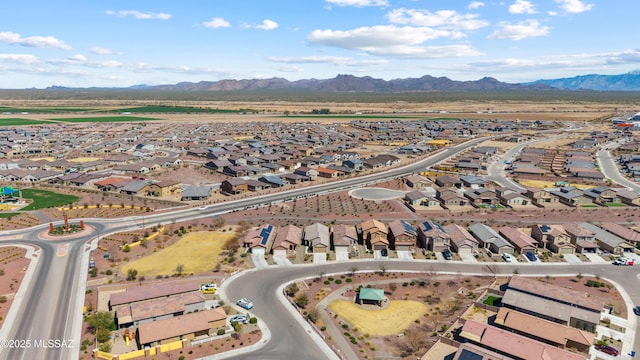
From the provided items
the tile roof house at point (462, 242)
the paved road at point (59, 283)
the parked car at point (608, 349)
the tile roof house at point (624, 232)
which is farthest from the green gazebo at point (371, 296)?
the tile roof house at point (624, 232)

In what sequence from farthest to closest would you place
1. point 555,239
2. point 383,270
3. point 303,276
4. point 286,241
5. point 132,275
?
point 555,239 → point 286,241 → point 383,270 → point 303,276 → point 132,275

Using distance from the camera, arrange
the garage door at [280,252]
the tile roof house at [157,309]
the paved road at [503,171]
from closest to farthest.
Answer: the tile roof house at [157,309], the garage door at [280,252], the paved road at [503,171]

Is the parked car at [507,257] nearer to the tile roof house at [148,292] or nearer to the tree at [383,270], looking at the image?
the tree at [383,270]

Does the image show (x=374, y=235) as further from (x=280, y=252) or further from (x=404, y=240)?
(x=280, y=252)

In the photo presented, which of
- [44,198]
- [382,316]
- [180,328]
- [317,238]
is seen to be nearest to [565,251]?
[382,316]

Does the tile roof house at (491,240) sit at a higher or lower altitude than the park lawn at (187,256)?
higher

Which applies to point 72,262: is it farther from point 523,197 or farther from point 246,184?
point 523,197

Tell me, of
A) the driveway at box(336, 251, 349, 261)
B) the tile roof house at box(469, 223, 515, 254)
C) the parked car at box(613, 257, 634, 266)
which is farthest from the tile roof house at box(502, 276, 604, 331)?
the driveway at box(336, 251, 349, 261)
